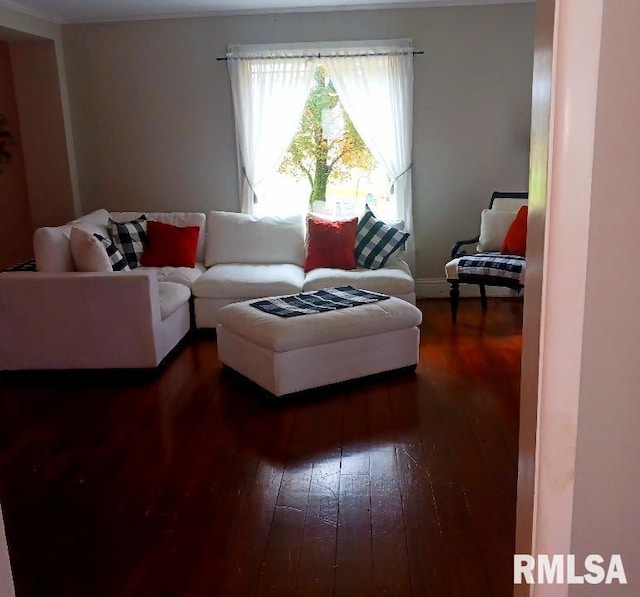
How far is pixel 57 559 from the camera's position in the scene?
2.13m

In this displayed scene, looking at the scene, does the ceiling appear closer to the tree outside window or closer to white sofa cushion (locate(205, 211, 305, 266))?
the tree outside window

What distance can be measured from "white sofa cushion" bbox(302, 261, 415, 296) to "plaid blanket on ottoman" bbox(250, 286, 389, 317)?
56 cm

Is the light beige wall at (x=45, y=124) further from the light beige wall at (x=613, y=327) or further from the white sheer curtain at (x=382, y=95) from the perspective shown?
the light beige wall at (x=613, y=327)

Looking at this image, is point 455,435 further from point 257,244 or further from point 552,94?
point 257,244

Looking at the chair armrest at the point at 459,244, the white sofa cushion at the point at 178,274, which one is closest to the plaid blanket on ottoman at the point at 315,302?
the white sofa cushion at the point at 178,274

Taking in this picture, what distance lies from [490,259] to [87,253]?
274 cm

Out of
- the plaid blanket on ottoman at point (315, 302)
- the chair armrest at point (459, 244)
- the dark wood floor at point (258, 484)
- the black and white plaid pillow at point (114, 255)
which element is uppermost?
the black and white plaid pillow at point (114, 255)

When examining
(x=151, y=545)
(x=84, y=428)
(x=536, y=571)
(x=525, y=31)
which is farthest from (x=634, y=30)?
(x=525, y=31)

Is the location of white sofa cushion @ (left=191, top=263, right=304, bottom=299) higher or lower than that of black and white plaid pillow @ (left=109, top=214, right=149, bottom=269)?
lower

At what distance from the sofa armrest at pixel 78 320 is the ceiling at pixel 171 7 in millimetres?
2259

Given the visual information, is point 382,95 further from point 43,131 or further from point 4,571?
point 4,571

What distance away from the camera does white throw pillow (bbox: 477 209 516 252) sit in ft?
16.4

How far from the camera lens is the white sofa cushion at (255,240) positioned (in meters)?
5.17

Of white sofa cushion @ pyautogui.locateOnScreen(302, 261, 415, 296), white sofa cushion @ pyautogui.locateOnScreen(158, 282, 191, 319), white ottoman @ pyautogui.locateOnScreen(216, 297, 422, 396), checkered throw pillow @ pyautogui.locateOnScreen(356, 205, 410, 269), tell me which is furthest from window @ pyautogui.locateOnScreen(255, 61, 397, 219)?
white ottoman @ pyautogui.locateOnScreen(216, 297, 422, 396)
